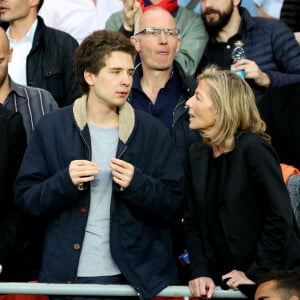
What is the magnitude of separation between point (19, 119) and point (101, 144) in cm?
61

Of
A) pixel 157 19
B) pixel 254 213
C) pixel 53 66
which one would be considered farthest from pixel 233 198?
pixel 53 66

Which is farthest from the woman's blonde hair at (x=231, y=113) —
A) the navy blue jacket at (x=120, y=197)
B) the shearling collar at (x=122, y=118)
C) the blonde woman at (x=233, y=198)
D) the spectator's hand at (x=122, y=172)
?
the spectator's hand at (x=122, y=172)

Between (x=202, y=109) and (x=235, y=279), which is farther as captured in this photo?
(x=202, y=109)

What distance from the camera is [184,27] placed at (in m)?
7.82

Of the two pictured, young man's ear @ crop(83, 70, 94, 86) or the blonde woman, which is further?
young man's ear @ crop(83, 70, 94, 86)

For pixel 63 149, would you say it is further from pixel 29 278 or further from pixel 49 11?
pixel 49 11

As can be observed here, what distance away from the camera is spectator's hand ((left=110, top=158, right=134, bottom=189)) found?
5.51 metres

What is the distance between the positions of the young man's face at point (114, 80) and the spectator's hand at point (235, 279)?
1.21 meters

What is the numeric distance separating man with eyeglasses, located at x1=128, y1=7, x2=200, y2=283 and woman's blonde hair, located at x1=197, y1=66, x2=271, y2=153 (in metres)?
0.82

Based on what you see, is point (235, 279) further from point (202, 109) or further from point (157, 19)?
point (157, 19)

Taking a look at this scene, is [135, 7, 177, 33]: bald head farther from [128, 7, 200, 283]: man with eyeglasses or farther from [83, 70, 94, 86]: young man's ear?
[83, 70, 94, 86]: young man's ear

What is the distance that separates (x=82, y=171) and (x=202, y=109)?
0.92 meters

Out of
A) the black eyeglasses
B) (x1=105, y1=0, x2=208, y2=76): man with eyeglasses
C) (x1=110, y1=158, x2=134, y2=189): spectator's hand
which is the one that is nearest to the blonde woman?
(x1=110, y1=158, x2=134, y2=189): spectator's hand

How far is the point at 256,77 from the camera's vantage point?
287 inches
